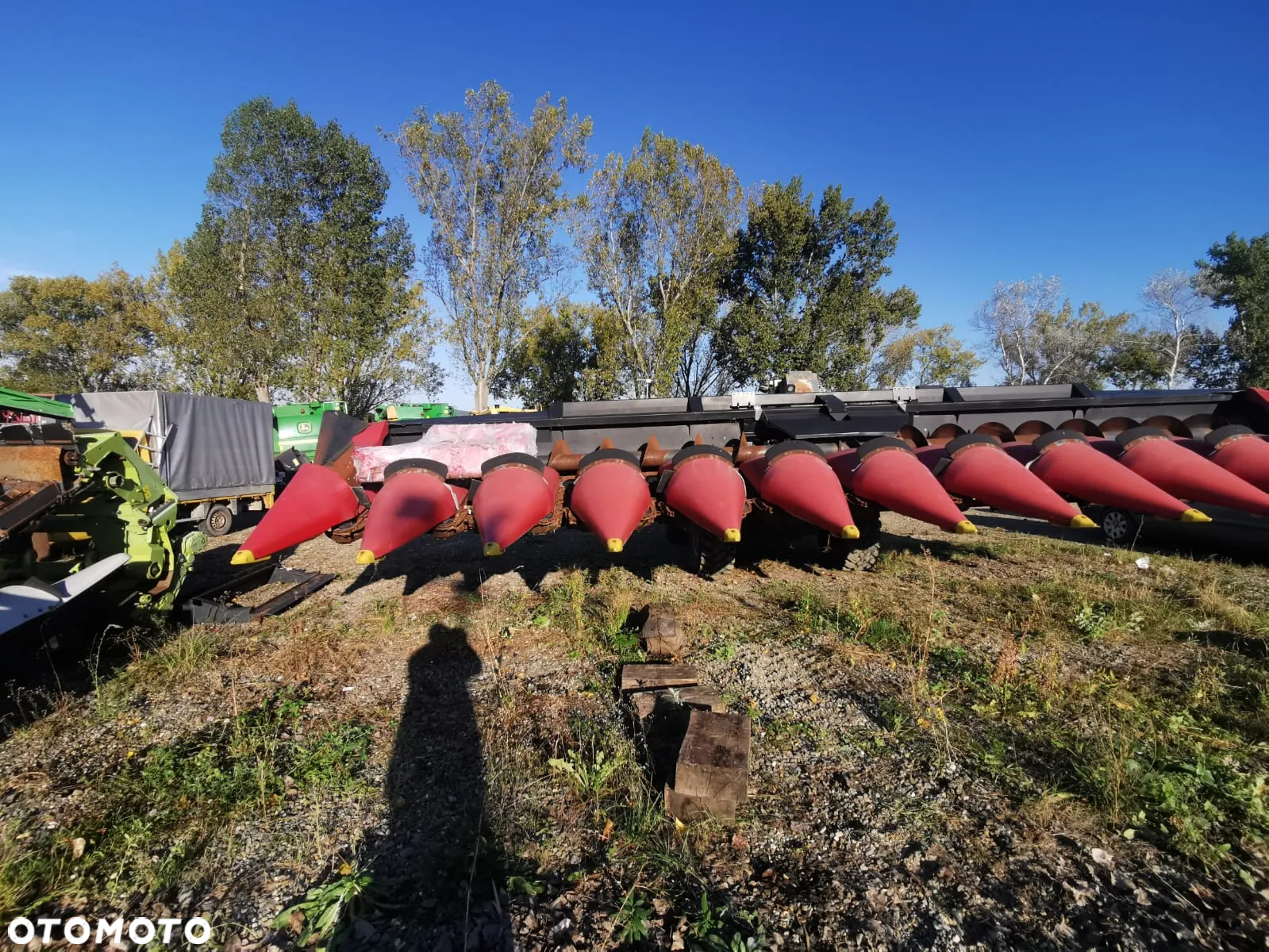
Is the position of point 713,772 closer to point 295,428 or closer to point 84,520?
point 84,520

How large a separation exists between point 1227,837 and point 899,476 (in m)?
1.83

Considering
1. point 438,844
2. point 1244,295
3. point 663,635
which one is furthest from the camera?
point 1244,295

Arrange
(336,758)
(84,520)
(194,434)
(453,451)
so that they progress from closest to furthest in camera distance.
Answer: (336,758), (453,451), (84,520), (194,434)

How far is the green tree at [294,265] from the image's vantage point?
73.4 ft

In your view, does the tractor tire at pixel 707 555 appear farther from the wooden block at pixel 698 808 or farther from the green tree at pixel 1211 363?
the green tree at pixel 1211 363

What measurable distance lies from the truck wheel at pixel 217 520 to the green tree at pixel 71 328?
27.5 meters

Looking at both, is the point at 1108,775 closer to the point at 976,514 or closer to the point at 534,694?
the point at 534,694

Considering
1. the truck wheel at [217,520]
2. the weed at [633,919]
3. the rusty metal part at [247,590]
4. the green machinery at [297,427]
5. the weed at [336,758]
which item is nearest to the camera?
the weed at [633,919]

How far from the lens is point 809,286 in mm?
24969

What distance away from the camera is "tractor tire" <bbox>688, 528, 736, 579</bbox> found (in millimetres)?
4941

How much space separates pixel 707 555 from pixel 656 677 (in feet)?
6.51

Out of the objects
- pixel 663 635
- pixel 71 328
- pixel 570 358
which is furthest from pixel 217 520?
pixel 71 328

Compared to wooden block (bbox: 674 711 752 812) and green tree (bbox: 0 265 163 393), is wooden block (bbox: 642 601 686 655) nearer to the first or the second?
wooden block (bbox: 674 711 752 812)

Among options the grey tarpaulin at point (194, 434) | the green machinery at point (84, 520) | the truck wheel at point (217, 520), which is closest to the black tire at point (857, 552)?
the green machinery at point (84, 520)
